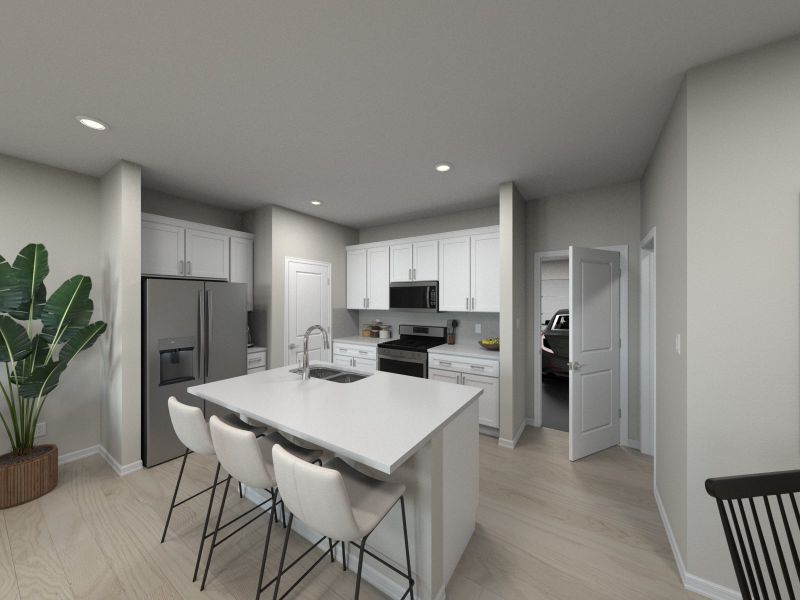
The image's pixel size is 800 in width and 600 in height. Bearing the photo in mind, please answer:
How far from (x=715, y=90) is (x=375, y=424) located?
231cm

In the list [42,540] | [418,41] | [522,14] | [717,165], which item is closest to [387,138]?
[418,41]

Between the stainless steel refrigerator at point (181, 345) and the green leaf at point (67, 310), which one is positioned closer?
the green leaf at point (67, 310)

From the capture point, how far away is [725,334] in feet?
5.16

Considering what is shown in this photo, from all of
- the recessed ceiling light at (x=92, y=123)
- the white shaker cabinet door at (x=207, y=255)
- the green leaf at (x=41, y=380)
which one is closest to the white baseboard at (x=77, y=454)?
the green leaf at (x=41, y=380)

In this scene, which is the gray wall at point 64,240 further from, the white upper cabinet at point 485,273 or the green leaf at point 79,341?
the white upper cabinet at point 485,273

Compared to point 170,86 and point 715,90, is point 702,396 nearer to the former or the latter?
point 715,90

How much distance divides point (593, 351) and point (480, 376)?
1.12 metres

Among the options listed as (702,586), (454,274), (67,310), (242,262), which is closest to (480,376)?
(454,274)

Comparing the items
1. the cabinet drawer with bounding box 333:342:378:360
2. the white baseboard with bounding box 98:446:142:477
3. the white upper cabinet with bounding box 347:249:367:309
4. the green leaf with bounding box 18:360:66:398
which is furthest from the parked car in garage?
the green leaf with bounding box 18:360:66:398

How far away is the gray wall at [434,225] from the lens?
421 cm

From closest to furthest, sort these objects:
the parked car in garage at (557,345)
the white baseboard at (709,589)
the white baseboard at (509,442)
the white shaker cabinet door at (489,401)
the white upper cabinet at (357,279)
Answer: the white baseboard at (709,589) < the white baseboard at (509,442) < the white shaker cabinet door at (489,401) < the white upper cabinet at (357,279) < the parked car in garage at (557,345)

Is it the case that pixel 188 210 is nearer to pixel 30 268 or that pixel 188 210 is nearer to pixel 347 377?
pixel 30 268

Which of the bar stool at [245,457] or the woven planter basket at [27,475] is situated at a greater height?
the bar stool at [245,457]

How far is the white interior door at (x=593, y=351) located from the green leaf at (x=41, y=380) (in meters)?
4.25
